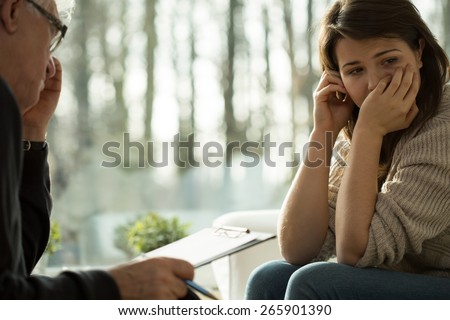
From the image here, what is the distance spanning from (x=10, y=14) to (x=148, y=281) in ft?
1.76

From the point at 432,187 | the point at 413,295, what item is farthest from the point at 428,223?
the point at 413,295

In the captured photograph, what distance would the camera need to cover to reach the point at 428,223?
158cm

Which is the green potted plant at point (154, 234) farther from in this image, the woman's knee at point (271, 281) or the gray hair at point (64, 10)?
the gray hair at point (64, 10)

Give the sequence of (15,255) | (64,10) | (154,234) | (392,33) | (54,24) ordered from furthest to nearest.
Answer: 1. (154,234)
2. (392,33)
3. (64,10)
4. (54,24)
5. (15,255)

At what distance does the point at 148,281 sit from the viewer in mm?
1050

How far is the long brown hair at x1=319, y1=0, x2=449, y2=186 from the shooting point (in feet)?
5.50

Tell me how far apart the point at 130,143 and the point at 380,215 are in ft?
11.0

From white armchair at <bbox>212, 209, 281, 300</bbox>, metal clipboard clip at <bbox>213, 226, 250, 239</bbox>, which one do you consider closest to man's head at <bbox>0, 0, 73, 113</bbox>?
metal clipboard clip at <bbox>213, 226, 250, 239</bbox>

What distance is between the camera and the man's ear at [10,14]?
3.91 ft

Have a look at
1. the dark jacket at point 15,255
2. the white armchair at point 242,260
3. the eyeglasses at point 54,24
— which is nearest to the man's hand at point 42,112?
the eyeglasses at point 54,24

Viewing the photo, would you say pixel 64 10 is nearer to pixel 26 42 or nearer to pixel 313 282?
pixel 26 42

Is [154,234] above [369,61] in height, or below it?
below

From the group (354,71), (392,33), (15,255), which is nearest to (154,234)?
(354,71)

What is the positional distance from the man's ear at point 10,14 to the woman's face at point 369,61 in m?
0.85
